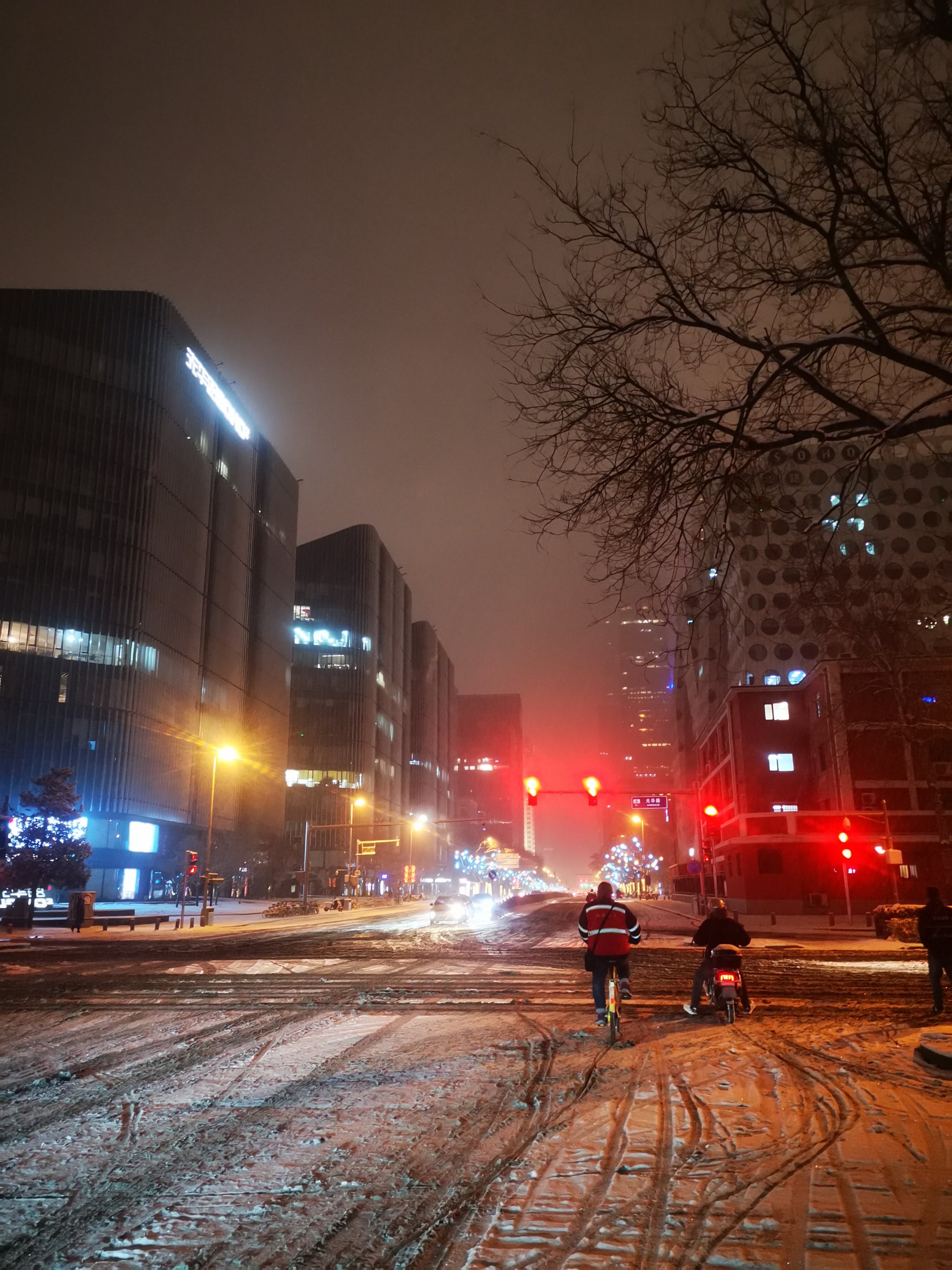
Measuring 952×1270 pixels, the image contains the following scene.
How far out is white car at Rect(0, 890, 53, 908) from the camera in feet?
160

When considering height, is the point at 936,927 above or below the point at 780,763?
below

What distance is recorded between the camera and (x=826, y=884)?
51.7 meters

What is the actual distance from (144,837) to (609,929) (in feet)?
213

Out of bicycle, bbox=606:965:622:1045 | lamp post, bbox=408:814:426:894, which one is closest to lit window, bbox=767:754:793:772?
bicycle, bbox=606:965:622:1045

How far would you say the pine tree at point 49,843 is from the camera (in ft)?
141

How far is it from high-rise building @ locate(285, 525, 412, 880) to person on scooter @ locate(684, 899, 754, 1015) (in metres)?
105

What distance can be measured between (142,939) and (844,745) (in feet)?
135

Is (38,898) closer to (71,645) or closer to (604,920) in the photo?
(71,645)

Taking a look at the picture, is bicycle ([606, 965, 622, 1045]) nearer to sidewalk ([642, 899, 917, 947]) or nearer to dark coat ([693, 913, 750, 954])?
dark coat ([693, 913, 750, 954])

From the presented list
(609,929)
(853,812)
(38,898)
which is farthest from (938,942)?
(38,898)

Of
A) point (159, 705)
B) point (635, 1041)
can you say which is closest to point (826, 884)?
point (635, 1041)

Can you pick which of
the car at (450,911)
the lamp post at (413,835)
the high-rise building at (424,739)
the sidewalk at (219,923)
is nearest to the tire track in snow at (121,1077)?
the sidewalk at (219,923)

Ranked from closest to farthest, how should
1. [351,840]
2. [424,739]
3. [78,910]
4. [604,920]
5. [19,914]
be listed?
[604,920] → [19,914] → [78,910] → [351,840] → [424,739]

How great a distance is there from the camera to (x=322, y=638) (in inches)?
5364
